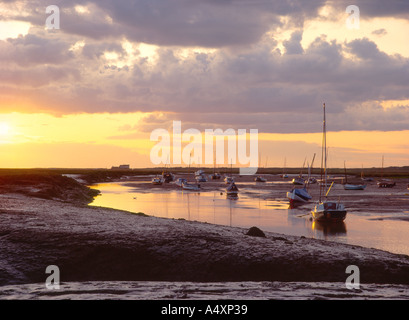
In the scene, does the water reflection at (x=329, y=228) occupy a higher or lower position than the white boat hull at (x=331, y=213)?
lower

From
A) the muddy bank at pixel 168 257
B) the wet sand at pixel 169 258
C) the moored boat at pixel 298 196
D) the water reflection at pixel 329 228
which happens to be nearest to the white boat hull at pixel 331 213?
the water reflection at pixel 329 228

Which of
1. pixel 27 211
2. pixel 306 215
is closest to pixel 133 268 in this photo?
pixel 27 211

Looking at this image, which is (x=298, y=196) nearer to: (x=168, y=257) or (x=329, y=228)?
(x=329, y=228)

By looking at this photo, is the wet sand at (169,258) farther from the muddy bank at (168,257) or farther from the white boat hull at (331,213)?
the white boat hull at (331,213)

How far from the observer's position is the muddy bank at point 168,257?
1844 centimetres

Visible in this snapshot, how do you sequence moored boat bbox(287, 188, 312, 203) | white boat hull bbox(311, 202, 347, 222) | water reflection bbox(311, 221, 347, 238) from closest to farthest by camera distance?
water reflection bbox(311, 221, 347, 238), white boat hull bbox(311, 202, 347, 222), moored boat bbox(287, 188, 312, 203)

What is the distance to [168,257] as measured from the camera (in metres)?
20.2

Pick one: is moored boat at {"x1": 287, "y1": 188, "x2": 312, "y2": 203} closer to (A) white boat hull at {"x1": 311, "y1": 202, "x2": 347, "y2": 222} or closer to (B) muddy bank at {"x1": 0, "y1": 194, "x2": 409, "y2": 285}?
(A) white boat hull at {"x1": 311, "y1": 202, "x2": 347, "y2": 222}

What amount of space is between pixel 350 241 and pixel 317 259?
557 inches

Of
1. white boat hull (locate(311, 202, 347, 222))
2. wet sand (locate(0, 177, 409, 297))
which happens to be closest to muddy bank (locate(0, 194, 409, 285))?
wet sand (locate(0, 177, 409, 297))

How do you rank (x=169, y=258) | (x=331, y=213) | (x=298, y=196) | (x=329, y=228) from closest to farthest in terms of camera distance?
1. (x=169, y=258)
2. (x=329, y=228)
3. (x=331, y=213)
4. (x=298, y=196)

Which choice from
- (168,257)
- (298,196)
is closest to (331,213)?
(298,196)

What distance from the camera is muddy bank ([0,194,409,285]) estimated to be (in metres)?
18.4

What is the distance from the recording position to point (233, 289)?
14000 millimetres
